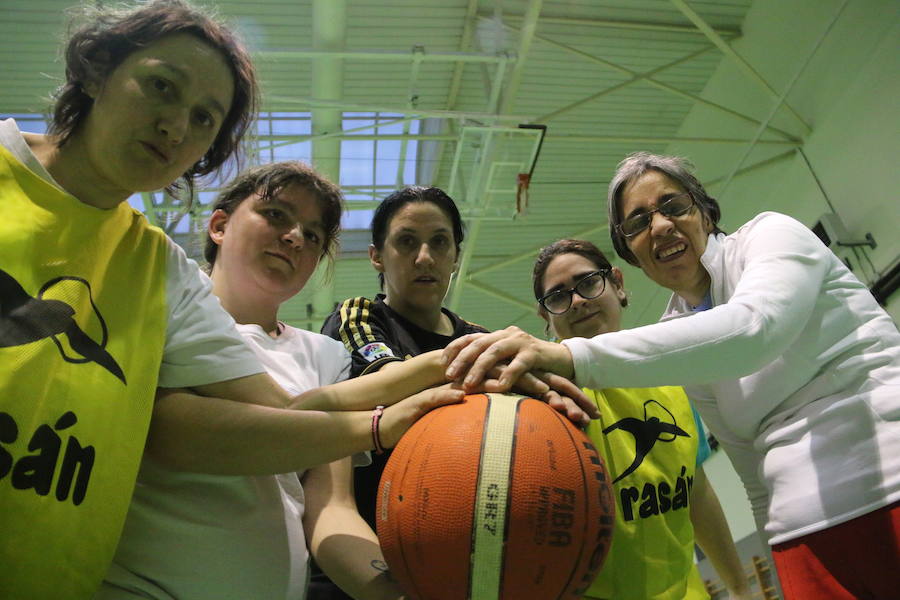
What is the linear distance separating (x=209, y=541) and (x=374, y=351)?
29.9 inches

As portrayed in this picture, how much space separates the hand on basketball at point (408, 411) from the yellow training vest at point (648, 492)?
2.21ft

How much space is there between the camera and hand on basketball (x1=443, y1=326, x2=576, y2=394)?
1.53 metres

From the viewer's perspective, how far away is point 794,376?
5.81 ft

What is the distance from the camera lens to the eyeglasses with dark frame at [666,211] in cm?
216

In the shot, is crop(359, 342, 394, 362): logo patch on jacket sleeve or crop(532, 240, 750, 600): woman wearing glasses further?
crop(359, 342, 394, 362): logo patch on jacket sleeve

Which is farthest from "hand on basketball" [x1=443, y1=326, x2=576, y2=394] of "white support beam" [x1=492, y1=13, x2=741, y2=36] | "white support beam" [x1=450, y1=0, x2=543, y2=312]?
"white support beam" [x1=492, y1=13, x2=741, y2=36]

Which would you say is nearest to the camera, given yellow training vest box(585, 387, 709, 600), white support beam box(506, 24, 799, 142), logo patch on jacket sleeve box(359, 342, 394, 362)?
yellow training vest box(585, 387, 709, 600)

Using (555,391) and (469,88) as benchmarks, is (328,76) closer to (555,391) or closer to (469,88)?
(469,88)

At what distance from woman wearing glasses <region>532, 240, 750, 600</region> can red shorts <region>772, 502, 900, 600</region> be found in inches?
12.7

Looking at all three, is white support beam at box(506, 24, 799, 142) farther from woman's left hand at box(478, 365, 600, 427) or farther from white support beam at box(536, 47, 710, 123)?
woman's left hand at box(478, 365, 600, 427)

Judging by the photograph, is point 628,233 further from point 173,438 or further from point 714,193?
point 714,193

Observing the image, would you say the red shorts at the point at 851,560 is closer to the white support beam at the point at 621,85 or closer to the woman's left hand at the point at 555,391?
the woman's left hand at the point at 555,391

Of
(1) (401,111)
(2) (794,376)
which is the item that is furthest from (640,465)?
(1) (401,111)

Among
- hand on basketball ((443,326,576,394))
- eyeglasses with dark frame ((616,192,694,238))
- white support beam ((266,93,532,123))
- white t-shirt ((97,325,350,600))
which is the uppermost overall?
white support beam ((266,93,532,123))
